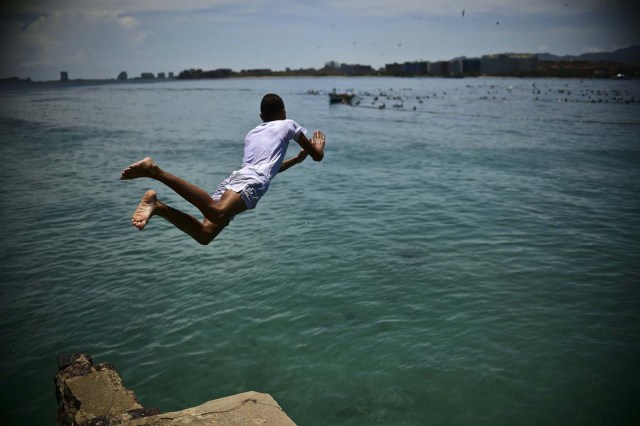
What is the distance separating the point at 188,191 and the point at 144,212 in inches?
20.6

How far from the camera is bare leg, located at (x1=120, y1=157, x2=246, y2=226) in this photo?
4.68 metres

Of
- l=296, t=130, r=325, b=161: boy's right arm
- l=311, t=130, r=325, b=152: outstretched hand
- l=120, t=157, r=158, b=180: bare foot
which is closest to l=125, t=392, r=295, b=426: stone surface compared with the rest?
l=120, t=157, r=158, b=180: bare foot

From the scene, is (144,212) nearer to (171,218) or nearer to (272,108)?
(171,218)

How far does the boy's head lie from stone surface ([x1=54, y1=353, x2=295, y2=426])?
12.3ft

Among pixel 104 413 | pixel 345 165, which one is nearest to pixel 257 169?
pixel 104 413

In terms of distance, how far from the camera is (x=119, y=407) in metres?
5.30

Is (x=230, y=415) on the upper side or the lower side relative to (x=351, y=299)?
upper

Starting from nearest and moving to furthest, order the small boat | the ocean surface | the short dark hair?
the short dark hair, the ocean surface, the small boat

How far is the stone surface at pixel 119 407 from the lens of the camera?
4654 millimetres

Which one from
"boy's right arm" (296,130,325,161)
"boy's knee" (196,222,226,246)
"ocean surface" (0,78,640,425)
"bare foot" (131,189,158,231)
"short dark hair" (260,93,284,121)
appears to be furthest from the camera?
"ocean surface" (0,78,640,425)

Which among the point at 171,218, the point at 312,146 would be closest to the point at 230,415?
the point at 171,218

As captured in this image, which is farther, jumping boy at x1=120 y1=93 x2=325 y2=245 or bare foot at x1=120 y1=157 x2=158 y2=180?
jumping boy at x1=120 y1=93 x2=325 y2=245

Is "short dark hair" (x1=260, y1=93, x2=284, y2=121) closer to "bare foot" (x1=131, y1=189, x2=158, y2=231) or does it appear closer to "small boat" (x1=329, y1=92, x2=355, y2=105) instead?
"bare foot" (x1=131, y1=189, x2=158, y2=231)

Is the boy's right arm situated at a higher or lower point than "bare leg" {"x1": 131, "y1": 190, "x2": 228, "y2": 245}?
higher
